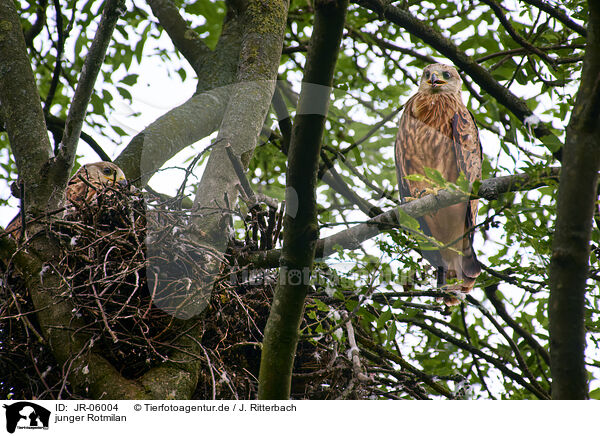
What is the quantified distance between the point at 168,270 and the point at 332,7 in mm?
1400

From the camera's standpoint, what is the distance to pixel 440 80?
461cm

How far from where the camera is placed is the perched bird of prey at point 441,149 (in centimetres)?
422

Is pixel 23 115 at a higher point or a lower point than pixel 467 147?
lower

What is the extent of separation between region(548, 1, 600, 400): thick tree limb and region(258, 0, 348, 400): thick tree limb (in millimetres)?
732

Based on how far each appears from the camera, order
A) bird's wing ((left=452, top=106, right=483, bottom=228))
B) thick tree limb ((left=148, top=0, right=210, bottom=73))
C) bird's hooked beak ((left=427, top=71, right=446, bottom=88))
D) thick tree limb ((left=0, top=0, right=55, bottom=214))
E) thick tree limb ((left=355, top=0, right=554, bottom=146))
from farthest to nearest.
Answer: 1. bird's hooked beak ((left=427, top=71, right=446, bottom=88))
2. bird's wing ((left=452, top=106, right=483, bottom=228))
3. thick tree limb ((left=148, top=0, right=210, bottom=73))
4. thick tree limb ((left=355, top=0, right=554, bottom=146))
5. thick tree limb ((left=0, top=0, right=55, bottom=214))

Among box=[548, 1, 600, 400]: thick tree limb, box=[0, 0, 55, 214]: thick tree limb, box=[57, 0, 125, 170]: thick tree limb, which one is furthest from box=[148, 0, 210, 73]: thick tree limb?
box=[548, 1, 600, 400]: thick tree limb

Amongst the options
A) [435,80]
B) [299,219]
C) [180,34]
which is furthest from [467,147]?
[299,219]

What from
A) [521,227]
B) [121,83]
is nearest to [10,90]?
[121,83]

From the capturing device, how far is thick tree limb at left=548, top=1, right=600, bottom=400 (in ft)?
4.69

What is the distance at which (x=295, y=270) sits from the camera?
1927 mm
